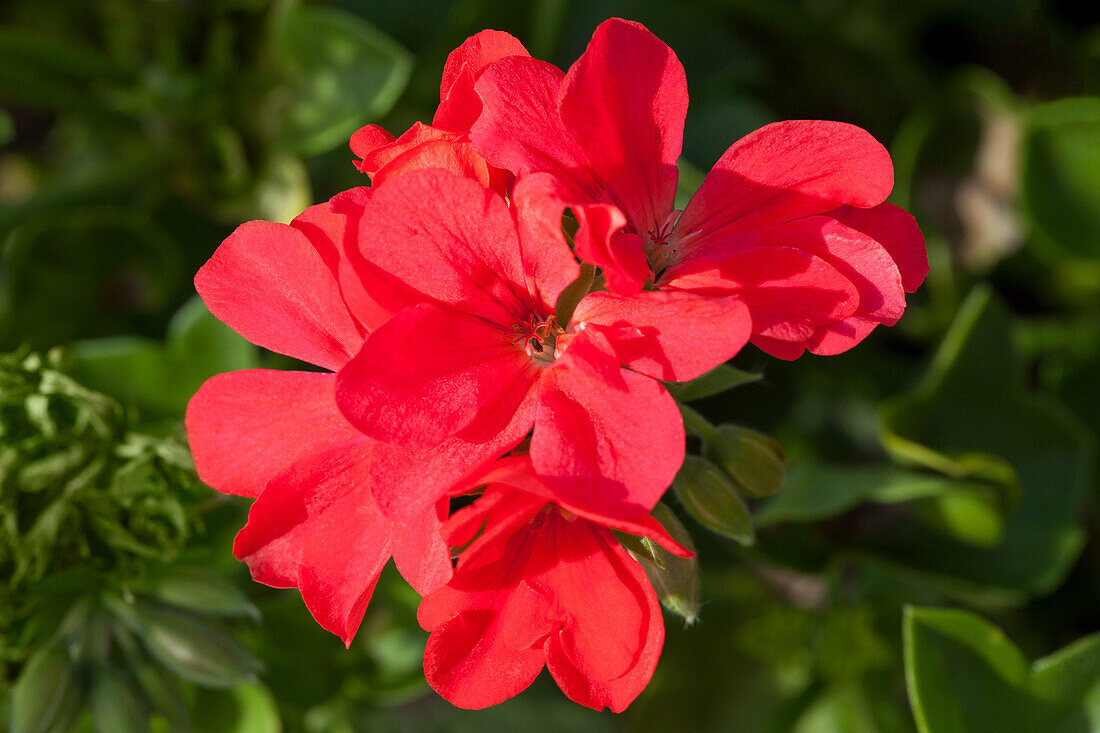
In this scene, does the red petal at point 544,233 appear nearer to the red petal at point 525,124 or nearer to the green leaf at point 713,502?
the red petal at point 525,124

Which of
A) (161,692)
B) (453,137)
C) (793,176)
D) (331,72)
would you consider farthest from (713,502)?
(331,72)

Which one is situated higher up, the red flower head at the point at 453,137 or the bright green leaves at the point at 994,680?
the red flower head at the point at 453,137

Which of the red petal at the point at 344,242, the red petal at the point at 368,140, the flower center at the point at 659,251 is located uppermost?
the red petal at the point at 368,140

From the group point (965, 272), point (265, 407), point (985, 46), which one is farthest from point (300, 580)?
point (985, 46)

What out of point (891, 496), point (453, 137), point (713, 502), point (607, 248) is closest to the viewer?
point (607, 248)

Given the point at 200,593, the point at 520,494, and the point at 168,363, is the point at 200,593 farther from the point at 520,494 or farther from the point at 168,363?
the point at 520,494

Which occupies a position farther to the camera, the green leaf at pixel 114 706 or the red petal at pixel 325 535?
the green leaf at pixel 114 706

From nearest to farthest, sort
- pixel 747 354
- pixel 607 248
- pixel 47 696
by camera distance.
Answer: pixel 607 248, pixel 47 696, pixel 747 354

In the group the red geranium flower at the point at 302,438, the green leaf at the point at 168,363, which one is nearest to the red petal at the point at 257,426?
the red geranium flower at the point at 302,438
